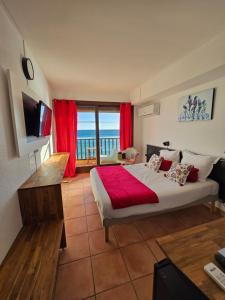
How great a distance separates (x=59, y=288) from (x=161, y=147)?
10.8 feet

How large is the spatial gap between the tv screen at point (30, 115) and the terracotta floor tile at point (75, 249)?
1.50m

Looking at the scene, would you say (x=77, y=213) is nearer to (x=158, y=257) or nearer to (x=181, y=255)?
(x=158, y=257)

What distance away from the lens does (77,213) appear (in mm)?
2455

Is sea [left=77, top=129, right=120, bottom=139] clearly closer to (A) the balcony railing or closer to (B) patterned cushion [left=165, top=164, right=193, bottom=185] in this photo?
(A) the balcony railing

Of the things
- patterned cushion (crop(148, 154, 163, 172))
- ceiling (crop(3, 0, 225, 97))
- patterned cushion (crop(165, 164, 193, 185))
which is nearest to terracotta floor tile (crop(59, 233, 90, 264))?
patterned cushion (crop(165, 164, 193, 185))

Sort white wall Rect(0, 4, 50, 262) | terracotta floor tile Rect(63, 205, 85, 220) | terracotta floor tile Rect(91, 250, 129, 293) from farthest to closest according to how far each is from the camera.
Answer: terracotta floor tile Rect(63, 205, 85, 220) → terracotta floor tile Rect(91, 250, 129, 293) → white wall Rect(0, 4, 50, 262)

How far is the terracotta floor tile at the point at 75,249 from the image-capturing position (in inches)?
63.8

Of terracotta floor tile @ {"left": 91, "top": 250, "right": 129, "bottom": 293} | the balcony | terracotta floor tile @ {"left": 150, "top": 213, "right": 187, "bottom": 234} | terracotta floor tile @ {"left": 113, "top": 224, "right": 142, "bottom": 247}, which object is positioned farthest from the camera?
the balcony

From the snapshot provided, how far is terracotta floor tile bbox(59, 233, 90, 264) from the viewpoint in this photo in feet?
5.32

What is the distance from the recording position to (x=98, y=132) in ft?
14.6

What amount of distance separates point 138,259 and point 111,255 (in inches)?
12.2

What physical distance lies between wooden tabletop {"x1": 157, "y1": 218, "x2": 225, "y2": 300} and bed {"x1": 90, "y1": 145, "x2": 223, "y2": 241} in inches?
33.2

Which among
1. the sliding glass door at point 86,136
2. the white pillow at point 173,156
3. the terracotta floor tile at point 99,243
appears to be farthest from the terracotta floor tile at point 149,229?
the sliding glass door at point 86,136

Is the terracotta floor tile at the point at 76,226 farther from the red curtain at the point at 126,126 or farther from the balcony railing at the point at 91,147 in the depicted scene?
the balcony railing at the point at 91,147
